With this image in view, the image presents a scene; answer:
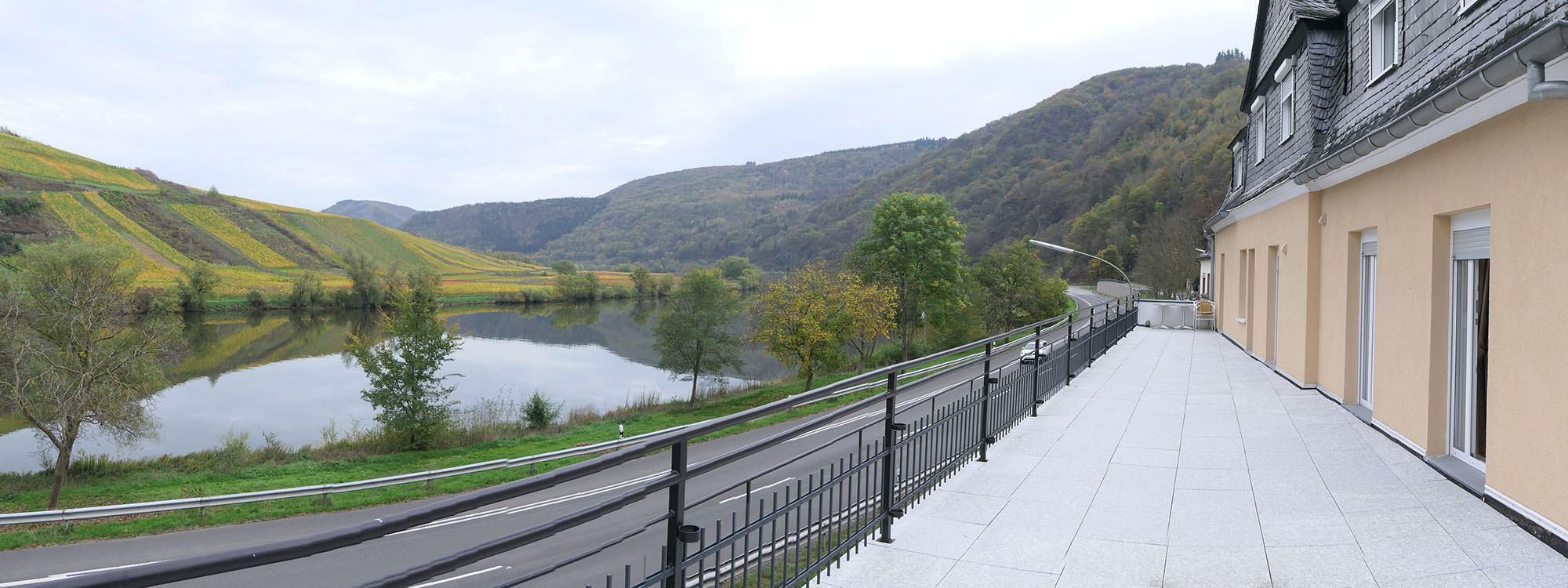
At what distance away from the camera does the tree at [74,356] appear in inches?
666

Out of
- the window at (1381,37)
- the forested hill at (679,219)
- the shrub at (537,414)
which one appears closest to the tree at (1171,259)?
the shrub at (537,414)

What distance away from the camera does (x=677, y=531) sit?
8.46 ft

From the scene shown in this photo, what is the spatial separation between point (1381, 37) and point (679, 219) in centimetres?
16180

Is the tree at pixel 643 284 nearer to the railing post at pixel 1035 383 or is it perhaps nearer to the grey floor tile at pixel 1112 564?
the railing post at pixel 1035 383

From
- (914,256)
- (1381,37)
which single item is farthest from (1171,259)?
(1381,37)

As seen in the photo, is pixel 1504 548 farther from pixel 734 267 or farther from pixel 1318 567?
pixel 734 267

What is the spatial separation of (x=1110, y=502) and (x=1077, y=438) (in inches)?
86.9

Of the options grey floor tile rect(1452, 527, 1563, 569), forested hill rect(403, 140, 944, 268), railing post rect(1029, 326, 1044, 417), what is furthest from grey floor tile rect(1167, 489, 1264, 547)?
forested hill rect(403, 140, 944, 268)

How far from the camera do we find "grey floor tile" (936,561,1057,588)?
3826mm

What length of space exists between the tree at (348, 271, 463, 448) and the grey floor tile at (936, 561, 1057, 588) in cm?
2257

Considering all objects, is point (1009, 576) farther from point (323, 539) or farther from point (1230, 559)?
point (323, 539)

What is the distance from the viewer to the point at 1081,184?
305 feet

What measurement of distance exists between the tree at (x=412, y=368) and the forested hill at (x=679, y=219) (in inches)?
4011

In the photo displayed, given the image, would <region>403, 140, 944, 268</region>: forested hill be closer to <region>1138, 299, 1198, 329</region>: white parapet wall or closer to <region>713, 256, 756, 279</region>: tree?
<region>713, 256, 756, 279</region>: tree
